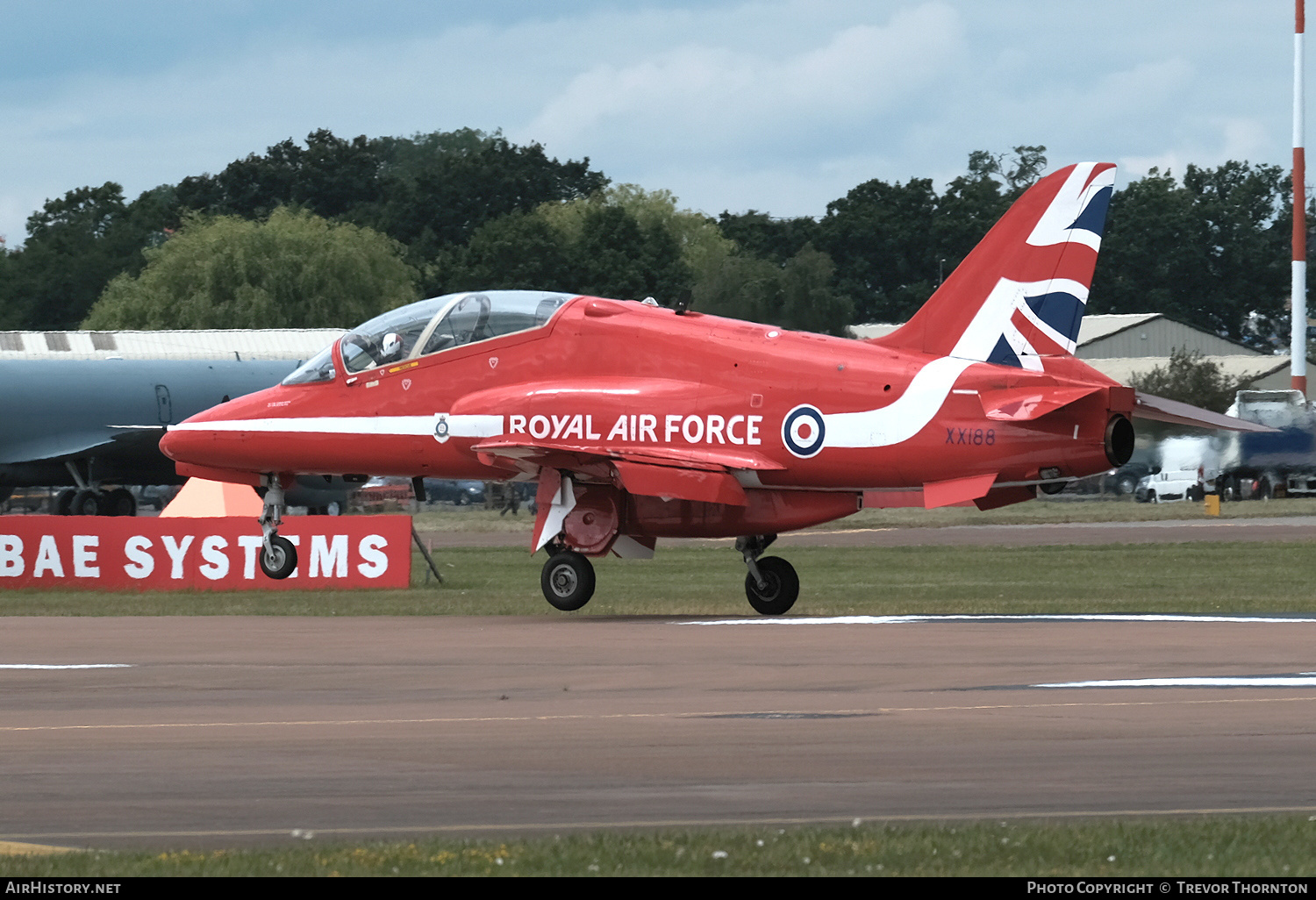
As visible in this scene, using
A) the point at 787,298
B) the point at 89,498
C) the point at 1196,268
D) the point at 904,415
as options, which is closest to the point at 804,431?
the point at 904,415

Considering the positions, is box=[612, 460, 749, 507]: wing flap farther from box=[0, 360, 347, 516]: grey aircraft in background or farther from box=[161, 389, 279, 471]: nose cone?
box=[0, 360, 347, 516]: grey aircraft in background

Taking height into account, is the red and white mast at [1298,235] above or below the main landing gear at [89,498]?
above

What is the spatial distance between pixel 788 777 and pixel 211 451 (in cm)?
1608

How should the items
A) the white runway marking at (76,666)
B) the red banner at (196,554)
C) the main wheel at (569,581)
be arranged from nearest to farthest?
the white runway marking at (76,666), the main wheel at (569,581), the red banner at (196,554)

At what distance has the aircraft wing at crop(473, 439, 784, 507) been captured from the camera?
22547 mm

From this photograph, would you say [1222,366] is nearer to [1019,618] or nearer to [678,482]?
[1019,618]

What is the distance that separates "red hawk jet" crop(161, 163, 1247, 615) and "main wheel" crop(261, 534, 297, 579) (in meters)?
0.03

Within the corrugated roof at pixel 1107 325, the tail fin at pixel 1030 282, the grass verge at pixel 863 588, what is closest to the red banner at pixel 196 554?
the grass verge at pixel 863 588


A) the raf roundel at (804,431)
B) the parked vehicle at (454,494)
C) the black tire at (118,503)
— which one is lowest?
the parked vehicle at (454,494)

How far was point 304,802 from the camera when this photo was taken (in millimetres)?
10141

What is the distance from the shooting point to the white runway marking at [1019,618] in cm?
2192

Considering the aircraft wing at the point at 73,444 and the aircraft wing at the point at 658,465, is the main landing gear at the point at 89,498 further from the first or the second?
the aircraft wing at the point at 658,465

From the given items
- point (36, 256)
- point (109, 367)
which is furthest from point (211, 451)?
point (36, 256)

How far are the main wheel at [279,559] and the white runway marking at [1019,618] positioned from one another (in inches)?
230
